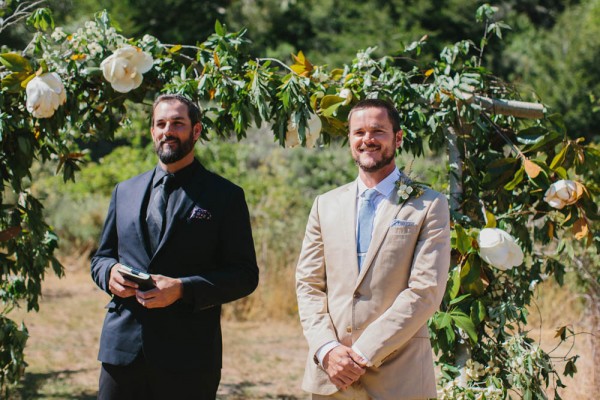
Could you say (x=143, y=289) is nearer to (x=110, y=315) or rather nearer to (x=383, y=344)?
(x=110, y=315)

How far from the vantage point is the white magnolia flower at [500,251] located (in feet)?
11.6

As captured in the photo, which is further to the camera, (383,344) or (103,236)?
(103,236)

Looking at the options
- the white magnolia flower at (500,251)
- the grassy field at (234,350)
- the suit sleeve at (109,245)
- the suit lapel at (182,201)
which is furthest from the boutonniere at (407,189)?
the grassy field at (234,350)

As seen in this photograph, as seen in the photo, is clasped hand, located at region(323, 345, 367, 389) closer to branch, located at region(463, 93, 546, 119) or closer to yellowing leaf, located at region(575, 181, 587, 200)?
yellowing leaf, located at region(575, 181, 587, 200)

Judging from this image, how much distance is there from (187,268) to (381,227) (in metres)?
0.77

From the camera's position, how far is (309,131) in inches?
147

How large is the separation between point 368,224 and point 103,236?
1.09 meters

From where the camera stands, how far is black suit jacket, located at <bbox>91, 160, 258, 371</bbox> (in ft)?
9.43

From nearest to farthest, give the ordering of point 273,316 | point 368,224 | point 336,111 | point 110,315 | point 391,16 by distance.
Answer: point 368,224, point 110,315, point 336,111, point 273,316, point 391,16

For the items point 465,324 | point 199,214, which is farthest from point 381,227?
point 465,324

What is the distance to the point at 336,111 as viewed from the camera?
3.78 meters

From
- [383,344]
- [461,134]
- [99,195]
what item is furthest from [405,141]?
[99,195]

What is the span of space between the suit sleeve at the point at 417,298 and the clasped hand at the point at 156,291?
69 cm

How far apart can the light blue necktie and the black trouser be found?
742 mm
